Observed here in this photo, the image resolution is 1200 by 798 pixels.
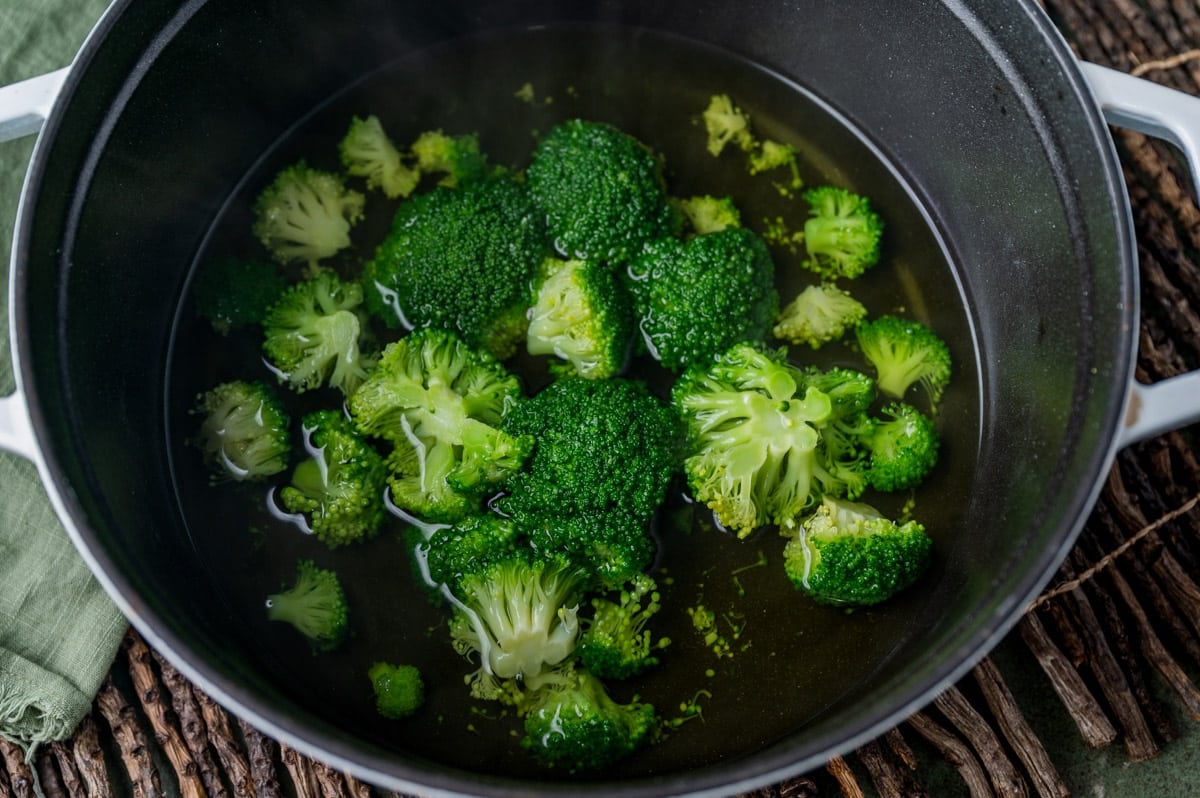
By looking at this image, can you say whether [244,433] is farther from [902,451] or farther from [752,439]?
[902,451]

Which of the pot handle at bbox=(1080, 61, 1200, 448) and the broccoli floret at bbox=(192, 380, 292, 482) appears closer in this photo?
the pot handle at bbox=(1080, 61, 1200, 448)

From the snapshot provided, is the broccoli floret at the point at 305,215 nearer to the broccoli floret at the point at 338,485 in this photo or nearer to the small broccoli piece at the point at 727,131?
the broccoli floret at the point at 338,485

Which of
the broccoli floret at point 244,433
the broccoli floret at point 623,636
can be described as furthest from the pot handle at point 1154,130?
the broccoli floret at point 244,433

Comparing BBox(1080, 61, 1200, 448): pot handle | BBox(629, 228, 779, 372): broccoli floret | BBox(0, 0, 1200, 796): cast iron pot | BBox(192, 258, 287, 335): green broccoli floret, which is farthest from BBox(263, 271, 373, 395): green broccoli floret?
BBox(1080, 61, 1200, 448): pot handle

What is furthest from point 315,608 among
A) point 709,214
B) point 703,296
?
point 709,214

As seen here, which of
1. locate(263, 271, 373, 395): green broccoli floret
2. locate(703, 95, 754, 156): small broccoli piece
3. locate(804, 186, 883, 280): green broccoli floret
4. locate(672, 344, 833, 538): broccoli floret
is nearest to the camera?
locate(672, 344, 833, 538): broccoli floret

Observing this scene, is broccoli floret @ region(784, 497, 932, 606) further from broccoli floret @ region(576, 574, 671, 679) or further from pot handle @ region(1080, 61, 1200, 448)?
pot handle @ region(1080, 61, 1200, 448)
